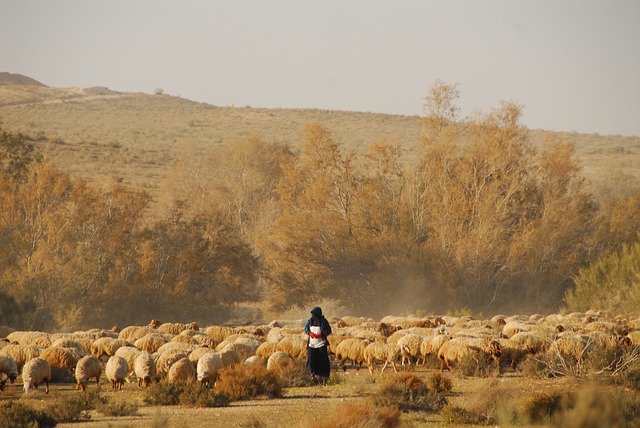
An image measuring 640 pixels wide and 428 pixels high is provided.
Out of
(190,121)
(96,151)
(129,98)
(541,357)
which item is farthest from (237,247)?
(129,98)

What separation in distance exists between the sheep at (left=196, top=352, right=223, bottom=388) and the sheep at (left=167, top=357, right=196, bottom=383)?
14 centimetres

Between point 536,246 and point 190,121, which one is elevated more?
point 190,121

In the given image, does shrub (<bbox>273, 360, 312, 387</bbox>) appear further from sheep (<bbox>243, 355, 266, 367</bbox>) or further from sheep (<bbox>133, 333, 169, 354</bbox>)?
sheep (<bbox>133, 333, 169, 354</bbox>)

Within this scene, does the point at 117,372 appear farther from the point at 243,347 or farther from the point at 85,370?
the point at 243,347

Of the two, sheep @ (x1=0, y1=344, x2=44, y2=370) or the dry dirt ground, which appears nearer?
the dry dirt ground

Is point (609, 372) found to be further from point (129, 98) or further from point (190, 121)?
point (129, 98)

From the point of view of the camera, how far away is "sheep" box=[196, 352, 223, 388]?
14.5 metres

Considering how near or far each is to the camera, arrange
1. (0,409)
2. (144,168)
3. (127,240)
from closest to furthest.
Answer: (0,409) < (127,240) < (144,168)

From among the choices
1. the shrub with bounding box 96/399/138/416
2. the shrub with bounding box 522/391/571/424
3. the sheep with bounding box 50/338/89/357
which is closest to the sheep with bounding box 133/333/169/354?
the sheep with bounding box 50/338/89/357

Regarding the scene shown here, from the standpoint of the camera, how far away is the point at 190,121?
299ft

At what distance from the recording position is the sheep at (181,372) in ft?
47.2

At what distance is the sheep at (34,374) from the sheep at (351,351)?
604 cm

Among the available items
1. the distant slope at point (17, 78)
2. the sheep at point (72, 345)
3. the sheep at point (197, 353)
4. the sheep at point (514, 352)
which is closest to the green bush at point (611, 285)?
the sheep at point (514, 352)

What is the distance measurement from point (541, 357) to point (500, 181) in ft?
67.1
